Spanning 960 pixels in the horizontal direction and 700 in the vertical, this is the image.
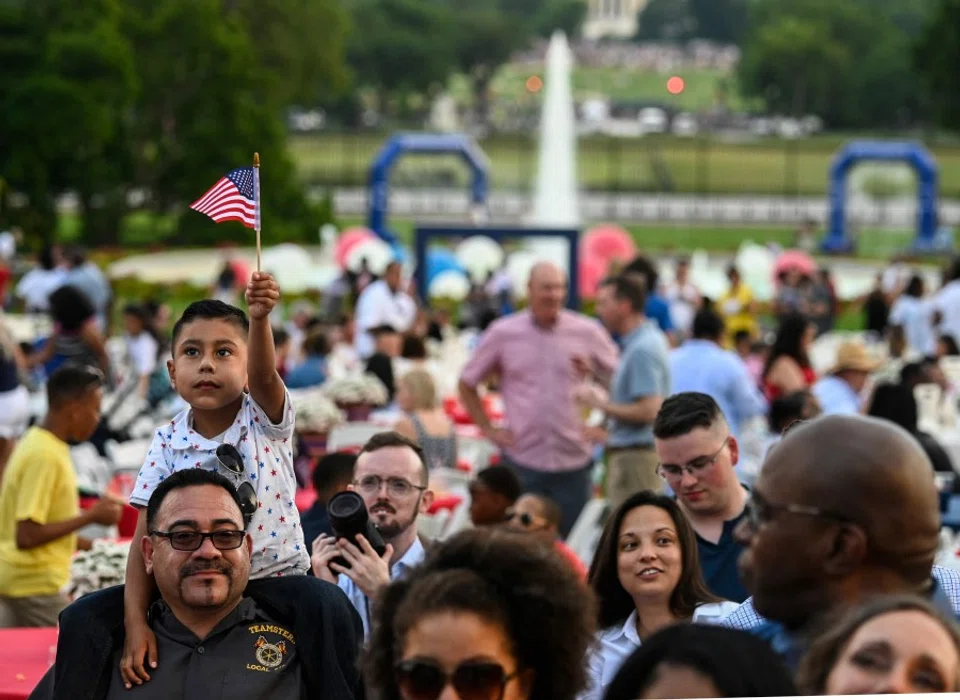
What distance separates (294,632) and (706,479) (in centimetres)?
163

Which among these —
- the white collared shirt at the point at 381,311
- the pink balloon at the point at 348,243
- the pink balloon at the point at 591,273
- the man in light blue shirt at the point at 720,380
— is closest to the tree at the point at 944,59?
the pink balloon at the point at 591,273

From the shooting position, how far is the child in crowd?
3953 mm

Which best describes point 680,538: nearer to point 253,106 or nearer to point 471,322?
point 471,322

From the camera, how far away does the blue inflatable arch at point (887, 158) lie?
123 ft

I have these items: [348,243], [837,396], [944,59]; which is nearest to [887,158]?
[348,243]

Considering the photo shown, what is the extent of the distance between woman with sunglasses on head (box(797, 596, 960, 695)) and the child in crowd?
68.9 inches

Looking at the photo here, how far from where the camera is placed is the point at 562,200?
39.3 m

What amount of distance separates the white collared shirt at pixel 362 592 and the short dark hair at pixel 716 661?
184 cm

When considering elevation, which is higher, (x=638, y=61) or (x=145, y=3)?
(x=638, y=61)

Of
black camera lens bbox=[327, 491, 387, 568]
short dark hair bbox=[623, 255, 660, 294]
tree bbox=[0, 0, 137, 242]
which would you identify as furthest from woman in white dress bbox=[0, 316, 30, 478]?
tree bbox=[0, 0, 137, 242]

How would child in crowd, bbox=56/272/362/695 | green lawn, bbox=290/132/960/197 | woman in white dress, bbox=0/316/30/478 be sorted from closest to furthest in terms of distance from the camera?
child in crowd, bbox=56/272/362/695, woman in white dress, bbox=0/316/30/478, green lawn, bbox=290/132/960/197

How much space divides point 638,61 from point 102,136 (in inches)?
4533

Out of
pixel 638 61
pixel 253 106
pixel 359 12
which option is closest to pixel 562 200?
pixel 253 106

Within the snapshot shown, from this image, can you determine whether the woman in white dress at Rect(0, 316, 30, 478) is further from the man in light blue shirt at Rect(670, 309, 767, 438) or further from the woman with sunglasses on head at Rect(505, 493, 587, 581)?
the man in light blue shirt at Rect(670, 309, 767, 438)
